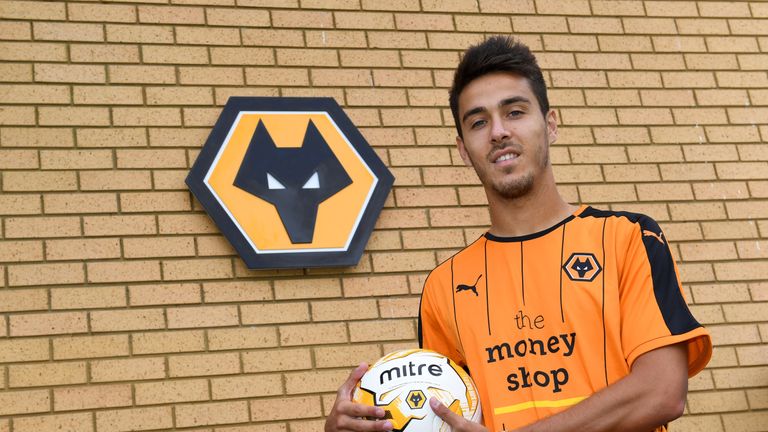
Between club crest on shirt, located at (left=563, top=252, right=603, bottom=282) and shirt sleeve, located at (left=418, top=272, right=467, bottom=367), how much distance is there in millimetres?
447

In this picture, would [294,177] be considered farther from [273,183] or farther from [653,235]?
[653,235]

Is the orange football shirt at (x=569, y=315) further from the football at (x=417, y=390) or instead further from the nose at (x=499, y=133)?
the nose at (x=499, y=133)

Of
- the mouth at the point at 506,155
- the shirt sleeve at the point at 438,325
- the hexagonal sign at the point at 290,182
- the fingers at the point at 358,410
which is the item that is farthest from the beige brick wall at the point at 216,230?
the mouth at the point at 506,155

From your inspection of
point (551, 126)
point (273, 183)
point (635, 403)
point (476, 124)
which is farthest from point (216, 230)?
point (635, 403)

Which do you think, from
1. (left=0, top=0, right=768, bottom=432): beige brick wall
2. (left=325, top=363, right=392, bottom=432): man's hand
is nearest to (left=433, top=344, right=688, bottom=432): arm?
(left=325, top=363, right=392, bottom=432): man's hand

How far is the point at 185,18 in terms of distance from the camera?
498cm

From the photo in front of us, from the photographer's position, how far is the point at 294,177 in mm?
4871

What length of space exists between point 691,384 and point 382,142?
203 centimetres

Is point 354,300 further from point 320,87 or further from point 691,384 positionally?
point 691,384

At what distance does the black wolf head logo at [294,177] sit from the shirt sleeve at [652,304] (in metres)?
2.11

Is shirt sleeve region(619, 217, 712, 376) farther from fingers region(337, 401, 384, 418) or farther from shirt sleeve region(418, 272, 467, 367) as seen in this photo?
fingers region(337, 401, 384, 418)

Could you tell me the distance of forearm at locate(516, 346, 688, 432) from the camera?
2.74 meters

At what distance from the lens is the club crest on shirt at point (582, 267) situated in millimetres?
3009

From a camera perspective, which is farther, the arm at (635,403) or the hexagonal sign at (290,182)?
the hexagonal sign at (290,182)
